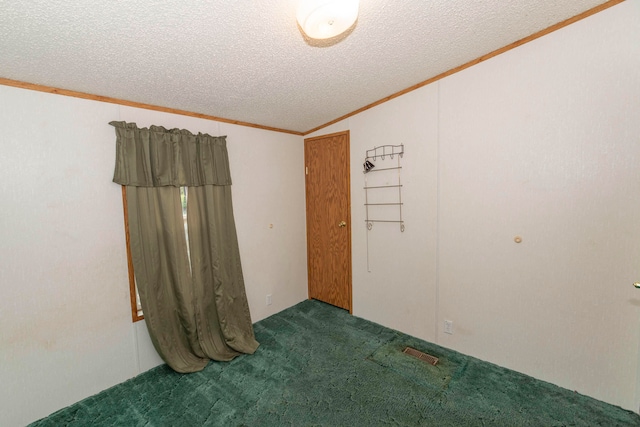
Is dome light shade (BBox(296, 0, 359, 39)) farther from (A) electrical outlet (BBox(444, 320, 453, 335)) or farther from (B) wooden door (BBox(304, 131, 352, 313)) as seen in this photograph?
(A) electrical outlet (BBox(444, 320, 453, 335))

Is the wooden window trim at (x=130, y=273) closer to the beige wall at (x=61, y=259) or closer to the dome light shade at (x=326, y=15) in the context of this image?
the beige wall at (x=61, y=259)

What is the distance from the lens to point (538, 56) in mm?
1813

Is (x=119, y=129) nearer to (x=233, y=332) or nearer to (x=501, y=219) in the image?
(x=233, y=332)

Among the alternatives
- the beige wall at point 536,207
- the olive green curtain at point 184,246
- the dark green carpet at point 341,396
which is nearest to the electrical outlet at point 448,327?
the beige wall at point 536,207

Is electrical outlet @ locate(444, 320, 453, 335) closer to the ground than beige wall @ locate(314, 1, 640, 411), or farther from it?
closer to the ground

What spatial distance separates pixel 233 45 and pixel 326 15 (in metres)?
Answer: 0.64

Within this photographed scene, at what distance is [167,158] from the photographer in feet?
7.01

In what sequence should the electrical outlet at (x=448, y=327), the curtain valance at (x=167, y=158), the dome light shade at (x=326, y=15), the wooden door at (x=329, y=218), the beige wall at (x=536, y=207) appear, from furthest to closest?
the wooden door at (x=329, y=218) → the electrical outlet at (x=448, y=327) → the curtain valance at (x=167, y=158) → the beige wall at (x=536, y=207) → the dome light shade at (x=326, y=15)

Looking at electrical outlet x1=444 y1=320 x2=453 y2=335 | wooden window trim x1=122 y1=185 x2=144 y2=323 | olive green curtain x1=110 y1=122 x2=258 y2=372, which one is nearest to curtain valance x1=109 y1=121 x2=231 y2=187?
olive green curtain x1=110 y1=122 x2=258 y2=372

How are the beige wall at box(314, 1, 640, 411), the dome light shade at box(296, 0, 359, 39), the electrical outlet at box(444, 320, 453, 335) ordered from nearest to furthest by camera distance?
the dome light shade at box(296, 0, 359, 39)
the beige wall at box(314, 1, 640, 411)
the electrical outlet at box(444, 320, 453, 335)

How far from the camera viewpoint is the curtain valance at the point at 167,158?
1.94 metres

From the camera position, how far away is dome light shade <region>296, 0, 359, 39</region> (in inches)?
42.8

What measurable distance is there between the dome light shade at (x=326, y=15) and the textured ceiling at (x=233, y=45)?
0.17 metres

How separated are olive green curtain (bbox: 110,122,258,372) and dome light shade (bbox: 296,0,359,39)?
1584 mm
